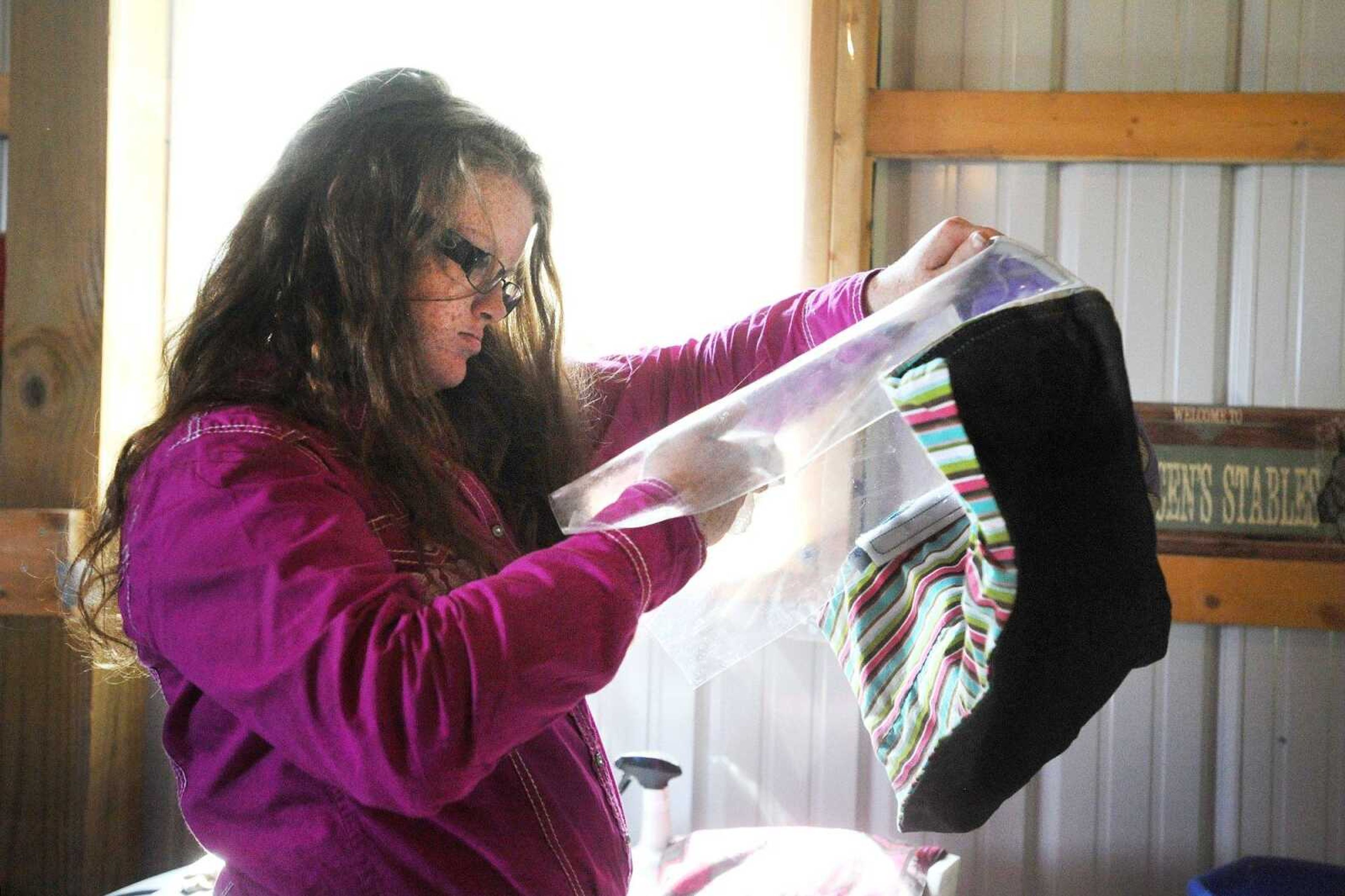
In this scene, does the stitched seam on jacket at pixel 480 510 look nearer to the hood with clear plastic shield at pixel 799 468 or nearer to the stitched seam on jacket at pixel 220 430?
the hood with clear plastic shield at pixel 799 468

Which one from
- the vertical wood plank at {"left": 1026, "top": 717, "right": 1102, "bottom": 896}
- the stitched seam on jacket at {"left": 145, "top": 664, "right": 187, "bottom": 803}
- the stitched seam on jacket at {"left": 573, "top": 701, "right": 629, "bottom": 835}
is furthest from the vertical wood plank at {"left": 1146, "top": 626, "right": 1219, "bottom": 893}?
the stitched seam on jacket at {"left": 145, "top": 664, "right": 187, "bottom": 803}

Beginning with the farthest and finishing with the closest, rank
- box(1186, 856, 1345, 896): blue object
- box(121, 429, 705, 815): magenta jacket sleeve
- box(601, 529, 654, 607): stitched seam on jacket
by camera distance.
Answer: box(1186, 856, 1345, 896): blue object → box(601, 529, 654, 607): stitched seam on jacket → box(121, 429, 705, 815): magenta jacket sleeve

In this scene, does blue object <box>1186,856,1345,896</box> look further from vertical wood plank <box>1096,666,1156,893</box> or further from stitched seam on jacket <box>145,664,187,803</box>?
stitched seam on jacket <box>145,664,187,803</box>

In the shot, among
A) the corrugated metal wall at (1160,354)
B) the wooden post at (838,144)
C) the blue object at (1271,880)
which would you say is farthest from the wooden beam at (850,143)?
the blue object at (1271,880)

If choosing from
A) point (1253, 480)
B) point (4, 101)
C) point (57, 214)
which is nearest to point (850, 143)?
point (1253, 480)

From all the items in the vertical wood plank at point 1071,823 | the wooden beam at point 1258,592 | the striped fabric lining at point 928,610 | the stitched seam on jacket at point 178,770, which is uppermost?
the striped fabric lining at point 928,610

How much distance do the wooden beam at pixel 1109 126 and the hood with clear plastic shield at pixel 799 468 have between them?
125 centimetres

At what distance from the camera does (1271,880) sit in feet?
6.41

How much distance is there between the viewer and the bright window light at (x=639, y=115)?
2.22 m

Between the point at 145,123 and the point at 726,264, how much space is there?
3.91 ft

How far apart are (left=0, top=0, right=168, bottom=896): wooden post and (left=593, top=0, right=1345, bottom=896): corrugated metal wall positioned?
1.12 meters

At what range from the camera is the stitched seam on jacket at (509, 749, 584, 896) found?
98 cm

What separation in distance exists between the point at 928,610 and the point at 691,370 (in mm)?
465

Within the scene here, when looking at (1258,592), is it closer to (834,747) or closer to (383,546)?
(834,747)
